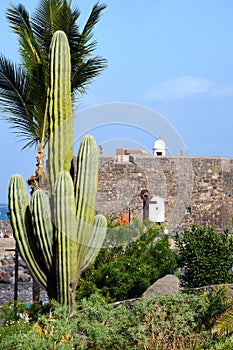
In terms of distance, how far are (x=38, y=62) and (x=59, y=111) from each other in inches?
93.4

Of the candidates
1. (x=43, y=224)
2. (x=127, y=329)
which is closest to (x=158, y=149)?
(x=43, y=224)

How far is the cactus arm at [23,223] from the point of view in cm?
823

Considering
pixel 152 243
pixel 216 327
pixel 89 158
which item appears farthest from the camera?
pixel 152 243

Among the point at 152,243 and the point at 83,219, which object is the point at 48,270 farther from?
the point at 152,243

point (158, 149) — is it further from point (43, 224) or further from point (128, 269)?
point (43, 224)

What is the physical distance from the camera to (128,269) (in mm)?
11055

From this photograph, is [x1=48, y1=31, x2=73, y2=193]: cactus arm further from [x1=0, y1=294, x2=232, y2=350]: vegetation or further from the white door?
the white door

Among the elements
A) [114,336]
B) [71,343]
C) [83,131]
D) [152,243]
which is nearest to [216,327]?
[114,336]

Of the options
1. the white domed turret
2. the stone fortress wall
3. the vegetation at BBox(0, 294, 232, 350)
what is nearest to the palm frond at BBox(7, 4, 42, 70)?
the vegetation at BBox(0, 294, 232, 350)

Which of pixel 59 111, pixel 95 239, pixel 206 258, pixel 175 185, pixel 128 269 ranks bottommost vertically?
pixel 128 269

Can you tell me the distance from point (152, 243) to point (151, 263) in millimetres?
858

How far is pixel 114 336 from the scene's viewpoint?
6840 mm

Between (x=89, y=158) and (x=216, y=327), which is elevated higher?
(x=89, y=158)

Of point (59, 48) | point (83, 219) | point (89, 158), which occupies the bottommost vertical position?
point (83, 219)
